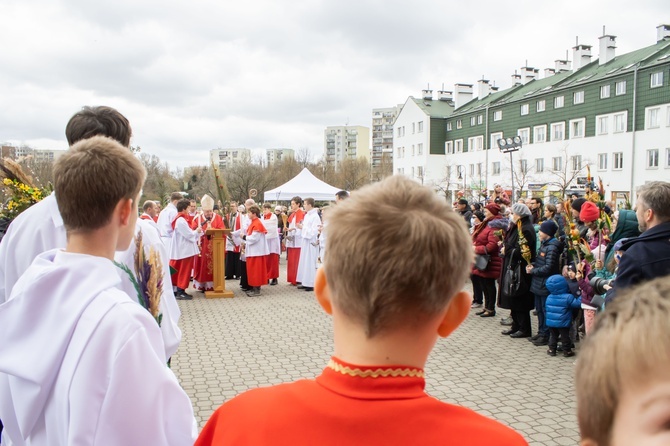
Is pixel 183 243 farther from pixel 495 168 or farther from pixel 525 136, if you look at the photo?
pixel 495 168

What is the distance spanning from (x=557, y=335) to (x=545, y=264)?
3.31ft

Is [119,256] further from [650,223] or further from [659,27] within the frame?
[659,27]

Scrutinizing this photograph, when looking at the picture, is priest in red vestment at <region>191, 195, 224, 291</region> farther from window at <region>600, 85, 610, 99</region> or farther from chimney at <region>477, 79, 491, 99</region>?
chimney at <region>477, 79, 491, 99</region>

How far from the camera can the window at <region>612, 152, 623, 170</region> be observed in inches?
1619

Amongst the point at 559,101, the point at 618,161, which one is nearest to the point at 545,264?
the point at 618,161

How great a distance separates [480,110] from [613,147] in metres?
18.1

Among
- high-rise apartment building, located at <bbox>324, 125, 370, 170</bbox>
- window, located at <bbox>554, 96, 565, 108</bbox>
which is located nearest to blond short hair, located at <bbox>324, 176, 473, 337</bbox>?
window, located at <bbox>554, 96, 565, 108</bbox>

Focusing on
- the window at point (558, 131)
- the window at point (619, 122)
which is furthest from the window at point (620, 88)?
the window at point (558, 131)

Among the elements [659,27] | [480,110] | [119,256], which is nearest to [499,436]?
[119,256]

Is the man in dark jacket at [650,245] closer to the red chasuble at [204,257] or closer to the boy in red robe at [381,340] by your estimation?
the boy in red robe at [381,340]

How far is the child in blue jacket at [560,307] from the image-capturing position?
7082mm

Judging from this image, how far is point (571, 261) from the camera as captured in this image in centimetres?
745

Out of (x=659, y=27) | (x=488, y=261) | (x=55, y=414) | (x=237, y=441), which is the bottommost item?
(x=488, y=261)

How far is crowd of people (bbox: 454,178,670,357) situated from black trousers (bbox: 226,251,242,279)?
722 cm
